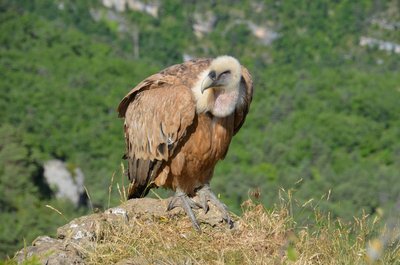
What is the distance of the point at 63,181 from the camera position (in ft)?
160

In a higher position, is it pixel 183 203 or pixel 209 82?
pixel 209 82

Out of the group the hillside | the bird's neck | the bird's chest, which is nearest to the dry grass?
the hillside

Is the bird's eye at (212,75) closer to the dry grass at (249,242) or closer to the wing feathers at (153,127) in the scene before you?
the wing feathers at (153,127)

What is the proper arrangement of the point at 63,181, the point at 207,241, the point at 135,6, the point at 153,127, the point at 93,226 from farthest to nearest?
the point at 135,6 < the point at 63,181 < the point at 153,127 < the point at 207,241 < the point at 93,226

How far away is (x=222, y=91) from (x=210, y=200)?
42.2 inches

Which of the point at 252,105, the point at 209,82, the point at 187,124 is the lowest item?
the point at 252,105

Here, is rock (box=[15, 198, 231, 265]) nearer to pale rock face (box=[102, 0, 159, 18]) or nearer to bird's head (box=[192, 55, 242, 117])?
bird's head (box=[192, 55, 242, 117])

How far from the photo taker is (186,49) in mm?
127250

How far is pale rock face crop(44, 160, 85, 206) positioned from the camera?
44991mm

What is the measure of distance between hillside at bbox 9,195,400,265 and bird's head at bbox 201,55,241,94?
1.10 metres

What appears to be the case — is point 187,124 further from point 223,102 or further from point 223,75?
point 223,75

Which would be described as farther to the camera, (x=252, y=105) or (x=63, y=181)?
(x=252, y=105)

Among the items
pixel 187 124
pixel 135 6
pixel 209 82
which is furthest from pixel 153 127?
pixel 135 6

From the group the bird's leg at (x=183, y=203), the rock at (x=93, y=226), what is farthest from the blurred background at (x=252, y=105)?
the rock at (x=93, y=226)
